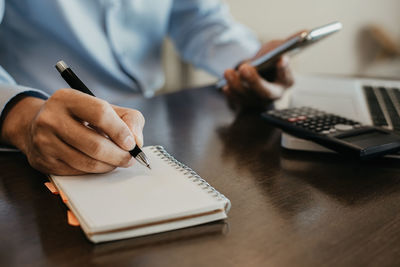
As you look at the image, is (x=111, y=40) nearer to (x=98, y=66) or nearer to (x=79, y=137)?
(x=98, y=66)

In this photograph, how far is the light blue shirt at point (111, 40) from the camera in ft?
2.43

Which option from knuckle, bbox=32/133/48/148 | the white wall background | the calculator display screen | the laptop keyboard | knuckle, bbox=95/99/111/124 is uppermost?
knuckle, bbox=32/133/48/148

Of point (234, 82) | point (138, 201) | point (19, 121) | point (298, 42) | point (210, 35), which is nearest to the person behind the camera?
point (138, 201)

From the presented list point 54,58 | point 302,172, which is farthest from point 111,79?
point 302,172

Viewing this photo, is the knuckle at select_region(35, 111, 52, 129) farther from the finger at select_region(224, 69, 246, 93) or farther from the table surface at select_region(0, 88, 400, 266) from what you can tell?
the finger at select_region(224, 69, 246, 93)

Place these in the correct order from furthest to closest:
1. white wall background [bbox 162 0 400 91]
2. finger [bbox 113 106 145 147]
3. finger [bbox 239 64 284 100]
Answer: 1. white wall background [bbox 162 0 400 91]
2. finger [bbox 239 64 284 100]
3. finger [bbox 113 106 145 147]

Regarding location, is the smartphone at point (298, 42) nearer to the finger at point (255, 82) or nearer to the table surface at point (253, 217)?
the finger at point (255, 82)

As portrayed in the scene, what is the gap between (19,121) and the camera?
1.43 ft

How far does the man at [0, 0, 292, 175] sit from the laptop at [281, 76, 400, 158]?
0.23 feet

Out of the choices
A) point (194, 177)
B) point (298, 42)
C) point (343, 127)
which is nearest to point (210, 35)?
point (298, 42)

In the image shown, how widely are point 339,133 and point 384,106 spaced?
0.69ft

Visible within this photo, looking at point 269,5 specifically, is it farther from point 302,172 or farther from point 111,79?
point 302,172

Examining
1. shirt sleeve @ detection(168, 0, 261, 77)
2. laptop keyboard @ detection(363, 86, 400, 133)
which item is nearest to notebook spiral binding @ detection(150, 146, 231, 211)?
laptop keyboard @ detection(363, 86, 400, 133)

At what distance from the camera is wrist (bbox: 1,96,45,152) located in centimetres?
43
